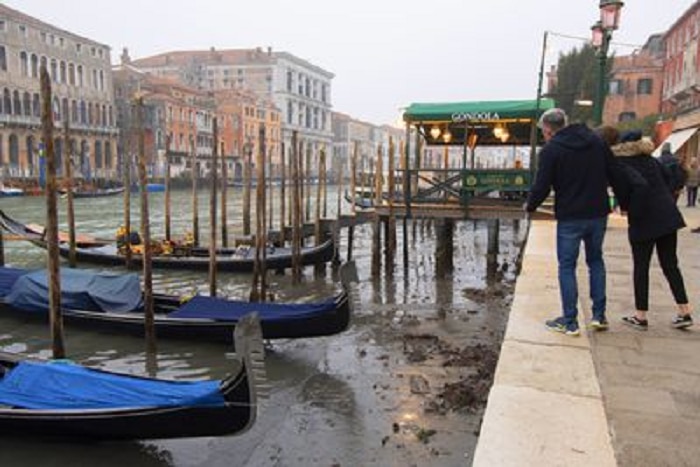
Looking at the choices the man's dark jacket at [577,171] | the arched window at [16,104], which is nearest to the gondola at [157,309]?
the man's dark jacket at [577,171]

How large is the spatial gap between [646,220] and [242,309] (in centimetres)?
392

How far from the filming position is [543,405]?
244 cm

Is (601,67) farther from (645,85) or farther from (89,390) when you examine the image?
(645,85)

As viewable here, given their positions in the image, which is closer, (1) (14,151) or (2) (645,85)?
(2) (645,85)

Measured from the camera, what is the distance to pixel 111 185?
38.2 metres

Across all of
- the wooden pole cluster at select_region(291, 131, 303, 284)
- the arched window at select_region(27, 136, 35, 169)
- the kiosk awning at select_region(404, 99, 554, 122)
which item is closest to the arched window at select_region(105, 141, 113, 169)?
the arched window at select_region(27, 136, 35, 169)

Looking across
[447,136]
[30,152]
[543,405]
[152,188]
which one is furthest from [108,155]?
[543,405]

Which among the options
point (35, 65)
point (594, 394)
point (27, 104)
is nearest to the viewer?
point (594, 394)

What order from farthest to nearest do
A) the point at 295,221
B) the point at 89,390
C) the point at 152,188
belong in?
the point at 152,188 < the point at 295,221 < the point at 89,390

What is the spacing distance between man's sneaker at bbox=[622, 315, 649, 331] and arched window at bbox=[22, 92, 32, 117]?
4031 centimetres

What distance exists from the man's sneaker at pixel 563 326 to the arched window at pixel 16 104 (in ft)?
130

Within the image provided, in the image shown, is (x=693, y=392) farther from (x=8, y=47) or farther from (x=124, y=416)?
(x=8, y=47)

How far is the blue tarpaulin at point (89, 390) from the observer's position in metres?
3.63

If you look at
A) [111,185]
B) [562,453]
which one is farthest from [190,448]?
[111,185]
